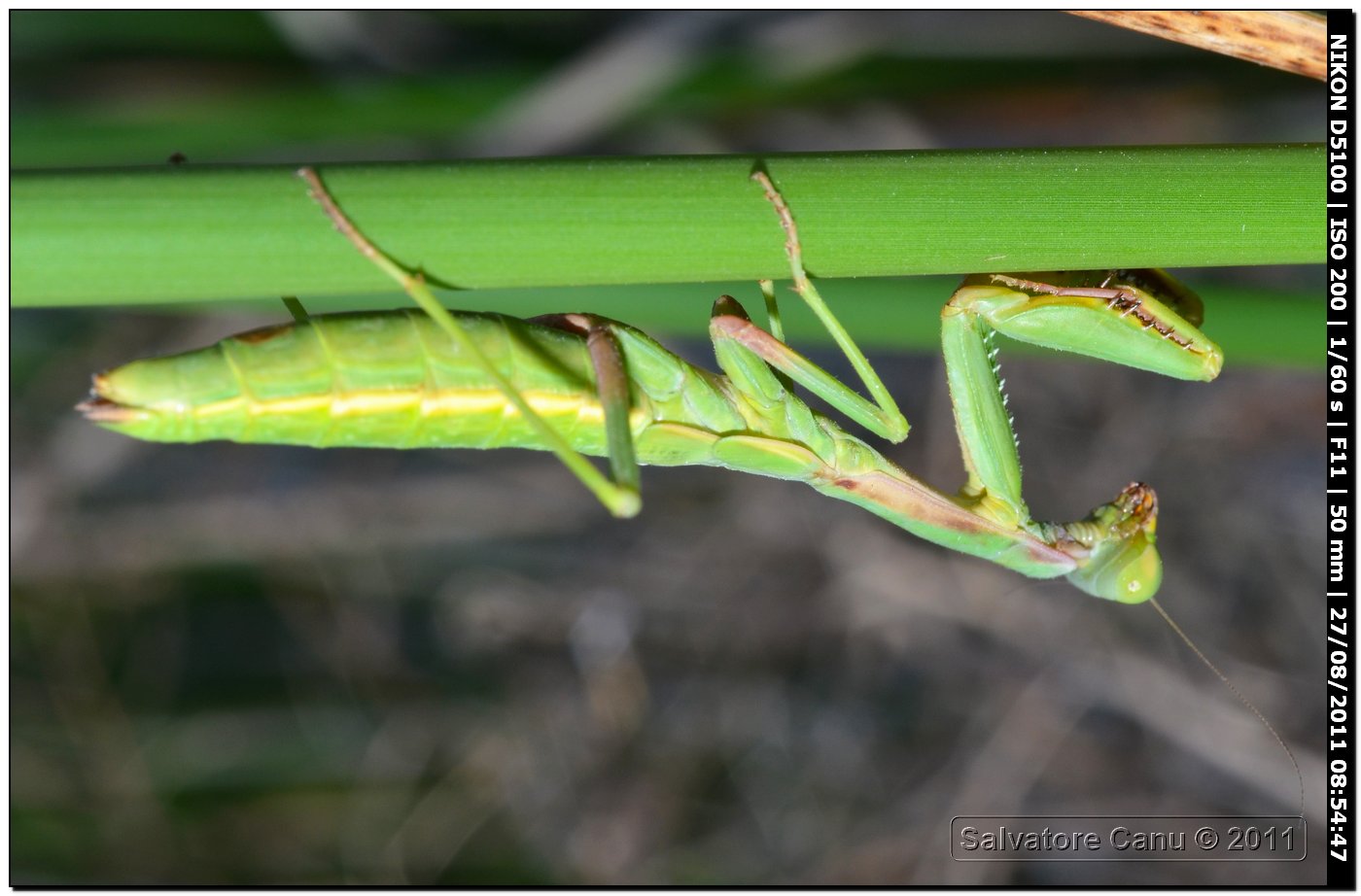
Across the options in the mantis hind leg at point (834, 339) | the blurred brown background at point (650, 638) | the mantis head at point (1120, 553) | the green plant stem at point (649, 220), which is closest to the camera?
the green plant stem at point (649, 220)

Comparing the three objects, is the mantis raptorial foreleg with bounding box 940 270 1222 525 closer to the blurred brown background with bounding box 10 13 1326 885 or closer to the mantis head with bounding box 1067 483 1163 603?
the mantis head with bounding box 1067 483 1163 603

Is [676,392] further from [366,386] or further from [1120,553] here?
[1120,553]

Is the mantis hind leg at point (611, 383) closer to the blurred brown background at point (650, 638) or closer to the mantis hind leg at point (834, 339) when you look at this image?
the mantis hind leg at point (834, 339)

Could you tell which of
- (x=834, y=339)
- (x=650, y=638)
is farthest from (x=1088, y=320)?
(x=650, y=638)

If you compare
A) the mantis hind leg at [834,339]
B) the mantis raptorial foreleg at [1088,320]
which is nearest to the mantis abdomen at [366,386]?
the mantis hind leg at [834,339]

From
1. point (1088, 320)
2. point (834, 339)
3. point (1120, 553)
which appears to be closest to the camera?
point (1088, 320)

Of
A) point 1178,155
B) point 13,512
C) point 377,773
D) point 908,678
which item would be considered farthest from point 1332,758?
point 13,512
